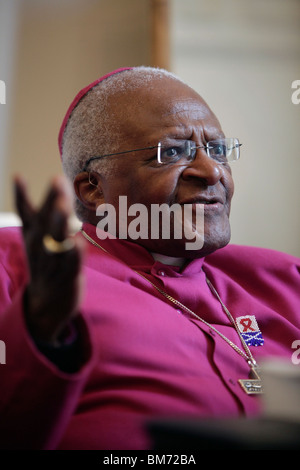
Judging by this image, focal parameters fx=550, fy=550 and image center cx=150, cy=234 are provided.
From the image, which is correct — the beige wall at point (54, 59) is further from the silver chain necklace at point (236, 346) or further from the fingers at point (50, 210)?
the fingers at point (50, 210)

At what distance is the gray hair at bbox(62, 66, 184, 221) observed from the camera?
171 cm

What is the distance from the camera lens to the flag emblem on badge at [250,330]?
162cm

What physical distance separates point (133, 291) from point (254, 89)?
2.02 meters

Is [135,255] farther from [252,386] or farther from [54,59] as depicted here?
[54,59]

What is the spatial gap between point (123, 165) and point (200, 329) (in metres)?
0.55

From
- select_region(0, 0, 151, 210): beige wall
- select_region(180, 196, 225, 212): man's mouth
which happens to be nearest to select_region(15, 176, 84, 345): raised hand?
select_region(180, 196, 225, 212): man's mouth

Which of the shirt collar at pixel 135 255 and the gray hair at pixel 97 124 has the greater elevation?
the gray hair at pixel 97 124

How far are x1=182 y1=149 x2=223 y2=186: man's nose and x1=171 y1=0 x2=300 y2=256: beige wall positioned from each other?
4.65 feet

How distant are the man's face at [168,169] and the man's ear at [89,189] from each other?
47 mm

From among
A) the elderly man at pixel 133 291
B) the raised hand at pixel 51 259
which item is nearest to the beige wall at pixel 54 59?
the elderly man at pixel 133 291

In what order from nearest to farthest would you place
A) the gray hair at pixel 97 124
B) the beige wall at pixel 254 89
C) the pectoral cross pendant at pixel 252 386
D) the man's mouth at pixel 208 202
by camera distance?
the pectoral cross pendant at pixel 252 386 < the man's mouth at pixel 208 202 < the gray hair at pixel 97 124 < the beige wall at pixel 254 89

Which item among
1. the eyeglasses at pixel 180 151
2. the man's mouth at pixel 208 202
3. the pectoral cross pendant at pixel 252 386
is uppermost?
the eyeglasses at pixel 180 151

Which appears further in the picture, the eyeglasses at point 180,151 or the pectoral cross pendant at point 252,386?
the eyeglasses at point 180,151
